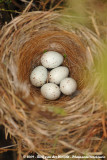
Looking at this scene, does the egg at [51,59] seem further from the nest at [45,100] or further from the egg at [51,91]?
the egg at [51,91]

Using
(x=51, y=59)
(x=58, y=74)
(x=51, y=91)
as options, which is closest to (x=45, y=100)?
(x=51, y=91)

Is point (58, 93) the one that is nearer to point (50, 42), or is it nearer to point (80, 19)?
point (50, 42)

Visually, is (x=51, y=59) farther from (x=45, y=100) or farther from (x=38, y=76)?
(x=45, y=100)

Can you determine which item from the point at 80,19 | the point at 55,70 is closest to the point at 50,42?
the point at 55,70

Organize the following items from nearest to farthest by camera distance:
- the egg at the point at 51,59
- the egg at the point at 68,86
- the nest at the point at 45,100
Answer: the nest at the point at 45,100, the egg at the point at 68,86, the egg at the point at 51,59

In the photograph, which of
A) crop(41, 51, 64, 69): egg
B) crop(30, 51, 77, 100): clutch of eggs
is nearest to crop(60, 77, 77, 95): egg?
crop(30, 51, 77, 100): clutch of eggs

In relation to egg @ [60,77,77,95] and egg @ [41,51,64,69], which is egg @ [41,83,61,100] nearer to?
egg @ [60,77,77,95]

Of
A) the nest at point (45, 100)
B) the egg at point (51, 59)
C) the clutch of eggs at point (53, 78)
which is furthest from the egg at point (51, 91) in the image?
the egg at point (51, 59)
